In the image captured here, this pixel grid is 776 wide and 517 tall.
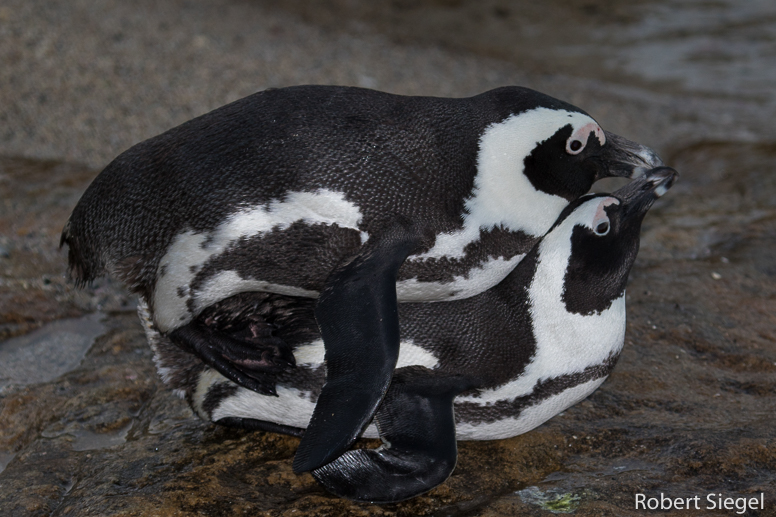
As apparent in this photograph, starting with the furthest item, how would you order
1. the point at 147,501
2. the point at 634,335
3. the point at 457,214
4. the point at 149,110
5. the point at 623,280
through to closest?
the point at 149,110 < the point at 634,335 < the point at 623,280 < the point at 457,214 < the point at 147,501

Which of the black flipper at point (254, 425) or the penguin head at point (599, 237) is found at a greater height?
the penguin head at point (599, 237)

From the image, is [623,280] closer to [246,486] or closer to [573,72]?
[246,486]

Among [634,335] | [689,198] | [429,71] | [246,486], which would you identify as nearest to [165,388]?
[246,486]

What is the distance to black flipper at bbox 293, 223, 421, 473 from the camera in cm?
233

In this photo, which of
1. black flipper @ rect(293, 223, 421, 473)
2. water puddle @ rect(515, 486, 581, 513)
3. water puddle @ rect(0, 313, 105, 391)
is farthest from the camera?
water puddle @ rect(0, 313, 105, 391)

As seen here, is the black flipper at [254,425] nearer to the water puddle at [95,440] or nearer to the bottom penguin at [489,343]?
the bottom penguin at [489,343]

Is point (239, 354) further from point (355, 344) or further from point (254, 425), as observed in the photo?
point (355, 344)

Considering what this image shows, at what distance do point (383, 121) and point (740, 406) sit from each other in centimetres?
172

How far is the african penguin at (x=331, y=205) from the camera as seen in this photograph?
2.63m

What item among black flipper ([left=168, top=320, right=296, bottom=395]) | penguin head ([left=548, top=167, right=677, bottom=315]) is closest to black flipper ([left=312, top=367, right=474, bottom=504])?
black flipper ([left=168, top=320, right=296, bottom=395])

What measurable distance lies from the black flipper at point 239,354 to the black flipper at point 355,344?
39 centimetres

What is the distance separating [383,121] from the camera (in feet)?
9.16

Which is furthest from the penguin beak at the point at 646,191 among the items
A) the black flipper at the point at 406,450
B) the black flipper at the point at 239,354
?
the black flipper at the point at 239,354

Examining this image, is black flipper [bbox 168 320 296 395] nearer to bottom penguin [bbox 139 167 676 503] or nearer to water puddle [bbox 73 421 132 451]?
bottom penguin [bbox 139 167 676 503]
